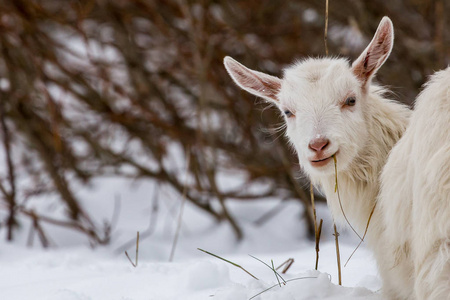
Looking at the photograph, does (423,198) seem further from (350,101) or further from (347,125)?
(350,101)

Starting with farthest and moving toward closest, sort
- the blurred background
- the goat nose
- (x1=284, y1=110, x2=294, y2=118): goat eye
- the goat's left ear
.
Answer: the blurred background < (x1=284, y1=110, x2=294, y2=118): goat eye < the goat's left ear < the goat nose

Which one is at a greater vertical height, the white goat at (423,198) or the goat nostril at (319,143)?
the goat nostril at (319,143)

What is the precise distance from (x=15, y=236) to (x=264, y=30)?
139 inches

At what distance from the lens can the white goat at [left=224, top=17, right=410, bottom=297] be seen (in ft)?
9.23

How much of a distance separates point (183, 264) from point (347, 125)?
1.21 meters

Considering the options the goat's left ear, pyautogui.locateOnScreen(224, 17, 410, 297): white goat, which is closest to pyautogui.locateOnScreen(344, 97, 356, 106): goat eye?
pyautogui.locateOnScreen(224, 17, 410, 297): white goat

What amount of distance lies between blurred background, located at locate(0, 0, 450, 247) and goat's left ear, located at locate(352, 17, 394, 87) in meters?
2.55

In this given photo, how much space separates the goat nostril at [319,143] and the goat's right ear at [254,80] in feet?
2.05

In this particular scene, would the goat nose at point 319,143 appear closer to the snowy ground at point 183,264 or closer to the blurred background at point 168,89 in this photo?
the snowy ground at point 183,264

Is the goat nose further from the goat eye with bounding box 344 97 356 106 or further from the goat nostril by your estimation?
the goat eye with bounding box 344 97 356 106

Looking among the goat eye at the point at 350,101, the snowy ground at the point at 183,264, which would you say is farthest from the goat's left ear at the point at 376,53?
the snowy ground at the point at 183,264

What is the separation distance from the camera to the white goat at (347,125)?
281 centimetres

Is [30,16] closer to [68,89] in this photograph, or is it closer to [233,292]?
[68,89]

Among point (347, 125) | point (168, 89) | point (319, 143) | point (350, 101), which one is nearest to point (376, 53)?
point (350, 101)
